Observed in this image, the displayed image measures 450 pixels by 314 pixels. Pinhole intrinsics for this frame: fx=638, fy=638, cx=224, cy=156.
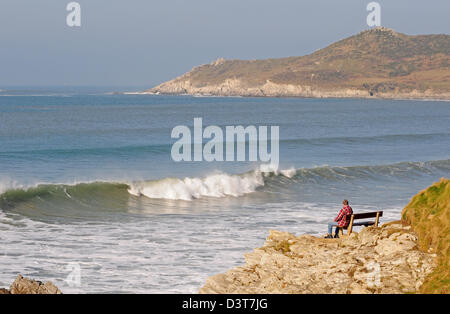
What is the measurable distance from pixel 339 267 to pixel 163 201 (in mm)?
13595

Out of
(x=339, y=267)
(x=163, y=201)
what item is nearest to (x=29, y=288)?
(x=339, y=267)

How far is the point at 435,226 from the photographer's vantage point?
11.2 m

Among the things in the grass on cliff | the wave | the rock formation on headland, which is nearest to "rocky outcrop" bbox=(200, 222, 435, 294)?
the rock formation on headland

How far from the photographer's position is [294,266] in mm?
11555

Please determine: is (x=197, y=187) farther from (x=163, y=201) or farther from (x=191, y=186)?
(x=163, y=201)

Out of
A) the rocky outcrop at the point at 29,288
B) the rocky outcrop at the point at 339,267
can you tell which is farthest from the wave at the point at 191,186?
the rocky outcrop at the point at 29,288

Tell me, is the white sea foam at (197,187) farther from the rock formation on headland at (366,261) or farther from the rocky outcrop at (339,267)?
the rocky outcrop at (339,267)

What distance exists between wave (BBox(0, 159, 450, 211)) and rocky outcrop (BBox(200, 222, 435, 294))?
1111 centimetres

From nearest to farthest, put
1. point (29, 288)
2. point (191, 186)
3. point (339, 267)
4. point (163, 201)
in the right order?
point (29, 288) < point (339, 267) < point (163, 201) < point (191, 186)

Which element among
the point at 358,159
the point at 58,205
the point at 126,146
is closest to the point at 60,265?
the point at 58,205

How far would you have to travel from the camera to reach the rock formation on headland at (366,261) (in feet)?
33.3

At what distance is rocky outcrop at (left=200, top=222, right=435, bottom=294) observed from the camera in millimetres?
10211

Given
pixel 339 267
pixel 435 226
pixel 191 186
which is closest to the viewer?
pixel 339 267

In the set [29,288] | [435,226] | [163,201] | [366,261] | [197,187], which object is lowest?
[163,201]
